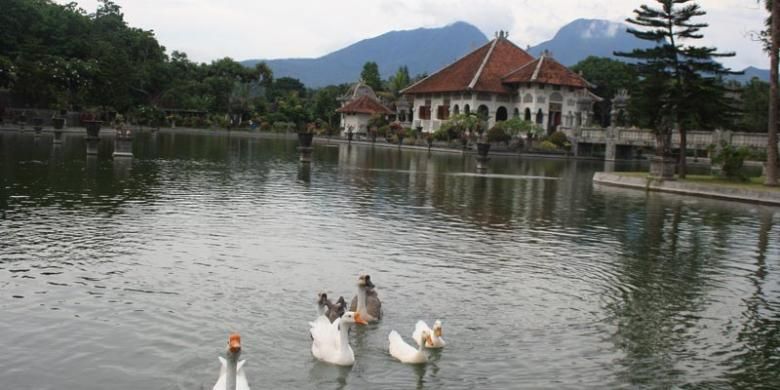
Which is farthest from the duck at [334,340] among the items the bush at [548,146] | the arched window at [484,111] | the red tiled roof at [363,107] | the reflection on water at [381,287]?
the red tiled roof at [363,107]

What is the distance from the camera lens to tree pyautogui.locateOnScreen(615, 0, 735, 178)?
3509 cm

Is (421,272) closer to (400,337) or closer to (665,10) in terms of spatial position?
(400,337)

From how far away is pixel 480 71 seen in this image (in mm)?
76750

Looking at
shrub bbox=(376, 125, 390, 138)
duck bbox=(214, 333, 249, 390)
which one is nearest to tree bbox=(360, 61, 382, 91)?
shrub bbox=(376, 125, 390, 138)

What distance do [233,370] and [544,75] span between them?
2758 inches

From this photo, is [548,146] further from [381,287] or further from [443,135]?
[381,287]

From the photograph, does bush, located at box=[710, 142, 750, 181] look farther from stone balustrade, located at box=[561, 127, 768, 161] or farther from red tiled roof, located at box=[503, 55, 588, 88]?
red tiled roof, located at box=[503, 55, 588, 88]

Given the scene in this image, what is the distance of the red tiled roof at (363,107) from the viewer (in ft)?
290

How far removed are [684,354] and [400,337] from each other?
354cm

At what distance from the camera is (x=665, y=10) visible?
3612 centimetres

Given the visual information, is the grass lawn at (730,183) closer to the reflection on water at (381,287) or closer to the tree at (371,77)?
the reflection on water at (381,287)

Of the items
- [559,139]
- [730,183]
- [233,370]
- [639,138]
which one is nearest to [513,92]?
[559,139]

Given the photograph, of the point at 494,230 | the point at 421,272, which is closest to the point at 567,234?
the point at 494,230

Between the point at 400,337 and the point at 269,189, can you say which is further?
the point at 269,189
